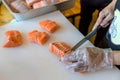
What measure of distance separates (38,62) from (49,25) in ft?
0.67

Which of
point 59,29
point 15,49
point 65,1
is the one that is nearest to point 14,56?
point 15,49

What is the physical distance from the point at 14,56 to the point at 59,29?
25cm

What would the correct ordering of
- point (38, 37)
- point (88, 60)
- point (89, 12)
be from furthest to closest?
point (89, 12) < point (38, 37) < point (88, 60)

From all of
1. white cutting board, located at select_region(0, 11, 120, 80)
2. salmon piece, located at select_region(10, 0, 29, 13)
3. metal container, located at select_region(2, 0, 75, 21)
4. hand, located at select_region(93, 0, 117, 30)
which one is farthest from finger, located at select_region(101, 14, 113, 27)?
salmon piece, located at select_region(10, 0, 29, 13)

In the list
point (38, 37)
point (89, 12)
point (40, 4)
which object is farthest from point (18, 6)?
point (89, 12)

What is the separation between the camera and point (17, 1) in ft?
3.58

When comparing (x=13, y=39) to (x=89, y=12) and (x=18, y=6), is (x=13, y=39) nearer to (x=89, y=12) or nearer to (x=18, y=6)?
(x=18, y=6)

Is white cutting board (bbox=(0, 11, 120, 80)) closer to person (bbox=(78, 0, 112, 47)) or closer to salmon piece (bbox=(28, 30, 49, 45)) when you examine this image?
salmon piece (bbox=(28, 30, 49, 45))

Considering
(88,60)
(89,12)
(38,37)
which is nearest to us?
(88,60)

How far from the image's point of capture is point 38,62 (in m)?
0.88

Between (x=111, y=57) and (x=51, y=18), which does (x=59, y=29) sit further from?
(x=111, y=57)

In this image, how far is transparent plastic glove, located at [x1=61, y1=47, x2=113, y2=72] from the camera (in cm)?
80

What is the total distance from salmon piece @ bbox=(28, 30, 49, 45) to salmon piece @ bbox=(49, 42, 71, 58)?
53 mm

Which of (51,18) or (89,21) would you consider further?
(89,21)
